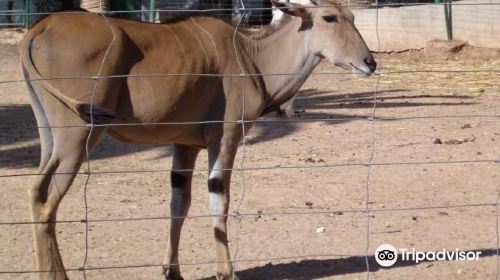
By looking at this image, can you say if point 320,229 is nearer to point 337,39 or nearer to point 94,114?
point 337,39

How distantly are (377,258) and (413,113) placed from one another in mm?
5291

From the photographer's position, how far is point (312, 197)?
828 centimetres

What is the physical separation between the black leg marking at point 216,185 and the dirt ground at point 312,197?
1.67ft

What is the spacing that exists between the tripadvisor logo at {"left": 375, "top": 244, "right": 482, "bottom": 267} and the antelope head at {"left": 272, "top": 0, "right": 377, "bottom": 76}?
49.9 inches

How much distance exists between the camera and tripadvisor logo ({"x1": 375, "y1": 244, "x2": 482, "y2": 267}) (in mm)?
6570

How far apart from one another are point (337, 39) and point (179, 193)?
4.89ft

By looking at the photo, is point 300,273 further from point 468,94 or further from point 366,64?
point 468,94

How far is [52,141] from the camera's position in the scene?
19.1ft

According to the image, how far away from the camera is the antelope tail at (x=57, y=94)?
17.7 feet

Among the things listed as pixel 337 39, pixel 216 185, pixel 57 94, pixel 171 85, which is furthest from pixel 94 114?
pixel 337 39

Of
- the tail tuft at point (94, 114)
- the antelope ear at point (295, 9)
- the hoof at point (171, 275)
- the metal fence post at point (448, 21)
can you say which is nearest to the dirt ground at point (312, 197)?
the hoof at point (171, 275)

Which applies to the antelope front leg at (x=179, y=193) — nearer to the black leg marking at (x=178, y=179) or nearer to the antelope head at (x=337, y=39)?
the black leg marking at (x=178, y=179)

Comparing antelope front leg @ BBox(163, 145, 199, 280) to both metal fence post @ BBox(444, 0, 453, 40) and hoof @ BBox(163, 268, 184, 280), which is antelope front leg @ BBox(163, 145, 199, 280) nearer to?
hoof @ BBox(163, 268, 184, 280)

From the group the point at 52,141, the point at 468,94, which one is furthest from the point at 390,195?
the point at 468,94
